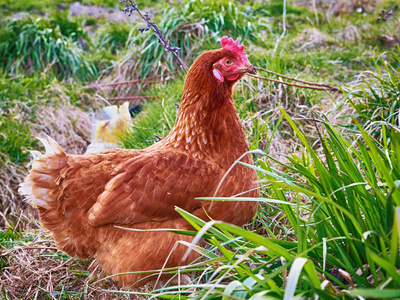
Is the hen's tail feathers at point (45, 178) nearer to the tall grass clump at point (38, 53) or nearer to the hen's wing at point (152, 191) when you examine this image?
the hen's wing at point (152, 191)

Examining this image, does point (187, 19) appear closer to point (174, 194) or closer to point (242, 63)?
point (242, 63)

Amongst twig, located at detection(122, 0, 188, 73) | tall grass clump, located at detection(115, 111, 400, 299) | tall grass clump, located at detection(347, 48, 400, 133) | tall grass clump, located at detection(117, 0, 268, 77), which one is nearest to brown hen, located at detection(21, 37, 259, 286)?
tall grass clump, located at detection(115, 111, 400, 299)

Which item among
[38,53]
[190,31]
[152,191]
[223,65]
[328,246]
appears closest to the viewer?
[328,246]

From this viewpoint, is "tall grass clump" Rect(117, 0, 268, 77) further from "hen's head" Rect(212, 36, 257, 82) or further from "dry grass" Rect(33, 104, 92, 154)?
"hen's head" Rect(212, 36, 257, 82)

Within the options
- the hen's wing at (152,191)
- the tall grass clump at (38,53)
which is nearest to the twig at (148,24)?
the hen's wing at (152,191)

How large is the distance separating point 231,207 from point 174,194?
1.07 ft

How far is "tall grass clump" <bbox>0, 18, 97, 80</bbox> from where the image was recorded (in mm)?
5930

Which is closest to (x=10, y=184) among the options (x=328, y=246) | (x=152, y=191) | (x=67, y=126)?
(x=67, y=126)

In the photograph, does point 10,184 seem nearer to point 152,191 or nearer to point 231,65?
point 152,191

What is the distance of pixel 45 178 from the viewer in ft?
8.23

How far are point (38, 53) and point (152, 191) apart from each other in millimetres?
4565

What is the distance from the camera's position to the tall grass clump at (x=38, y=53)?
5.93 m

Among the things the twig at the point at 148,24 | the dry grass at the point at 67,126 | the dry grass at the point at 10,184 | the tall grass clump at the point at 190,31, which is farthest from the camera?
the tall grass clump at the point at 190,31

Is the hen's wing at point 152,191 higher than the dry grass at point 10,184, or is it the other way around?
the hen's wing at point 152,191
